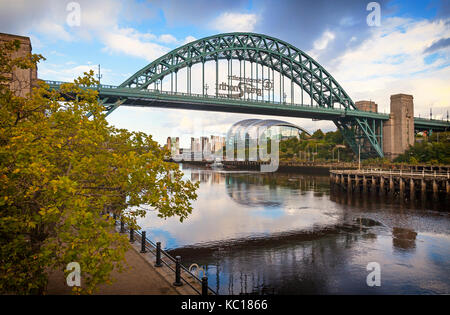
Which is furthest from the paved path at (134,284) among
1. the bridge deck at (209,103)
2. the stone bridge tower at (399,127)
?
the stone bridge tower at (399,127)

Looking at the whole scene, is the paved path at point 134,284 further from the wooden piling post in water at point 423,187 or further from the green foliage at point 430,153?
the green foliage at point 430,153

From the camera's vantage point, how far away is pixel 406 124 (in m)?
→ 81.2

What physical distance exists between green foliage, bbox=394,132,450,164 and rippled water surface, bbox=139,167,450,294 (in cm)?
3212

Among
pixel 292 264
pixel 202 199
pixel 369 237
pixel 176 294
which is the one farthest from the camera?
pixel 202 199

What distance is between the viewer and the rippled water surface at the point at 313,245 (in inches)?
566

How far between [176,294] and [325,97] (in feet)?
267

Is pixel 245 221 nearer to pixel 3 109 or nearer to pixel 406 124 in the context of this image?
pixel 3 109

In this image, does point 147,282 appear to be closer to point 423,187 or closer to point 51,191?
point 51,191

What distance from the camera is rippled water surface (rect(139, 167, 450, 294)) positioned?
14.4 meters

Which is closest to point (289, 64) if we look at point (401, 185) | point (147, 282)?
point (401, 185)

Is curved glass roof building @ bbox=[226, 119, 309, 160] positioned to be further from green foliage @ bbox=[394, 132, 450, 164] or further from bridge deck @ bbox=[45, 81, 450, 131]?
green foliage @ bbox=[394, 132, 450, 164]

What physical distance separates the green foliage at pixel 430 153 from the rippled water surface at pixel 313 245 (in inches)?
1265

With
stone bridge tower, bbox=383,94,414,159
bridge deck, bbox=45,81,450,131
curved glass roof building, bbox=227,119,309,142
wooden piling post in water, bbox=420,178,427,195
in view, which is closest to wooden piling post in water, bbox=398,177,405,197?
wooden piling post in water, bbox=420,178,427,195
